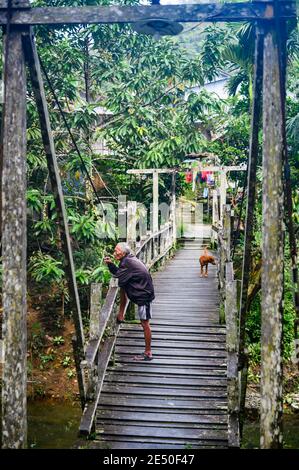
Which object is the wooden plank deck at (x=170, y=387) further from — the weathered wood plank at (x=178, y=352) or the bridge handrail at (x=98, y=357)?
the bridge handrail at (x=98, y=357)

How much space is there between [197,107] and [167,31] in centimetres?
763

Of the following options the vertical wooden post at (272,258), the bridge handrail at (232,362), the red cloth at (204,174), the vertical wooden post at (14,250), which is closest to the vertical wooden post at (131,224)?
the bridge handrail at (232,362)

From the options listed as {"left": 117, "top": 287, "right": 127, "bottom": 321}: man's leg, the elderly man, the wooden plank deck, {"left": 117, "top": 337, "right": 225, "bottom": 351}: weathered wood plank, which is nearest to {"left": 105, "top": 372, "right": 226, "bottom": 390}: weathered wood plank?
the wooden plank deck

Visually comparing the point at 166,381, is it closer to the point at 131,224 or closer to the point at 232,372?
the point at 232,372

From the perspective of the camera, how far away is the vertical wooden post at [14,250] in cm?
435

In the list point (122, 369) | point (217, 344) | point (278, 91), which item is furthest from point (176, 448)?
point (278, 91)

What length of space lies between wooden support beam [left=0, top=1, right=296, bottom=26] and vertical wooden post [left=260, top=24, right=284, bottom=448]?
0.89ft

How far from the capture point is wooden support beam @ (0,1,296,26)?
439 centimetres

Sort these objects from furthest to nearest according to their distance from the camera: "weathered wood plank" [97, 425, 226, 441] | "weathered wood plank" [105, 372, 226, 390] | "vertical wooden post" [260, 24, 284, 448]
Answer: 1. "weathered wood plank" [105, 372, 226, 390]
2. "weathered wood plank" [97, 425, 226, 441]
3. "vertical wooden post" [260, 24, 284, 448]

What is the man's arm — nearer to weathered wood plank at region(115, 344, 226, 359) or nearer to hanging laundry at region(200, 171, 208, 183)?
weathered wood plank at region(115, 344, 226, 359)

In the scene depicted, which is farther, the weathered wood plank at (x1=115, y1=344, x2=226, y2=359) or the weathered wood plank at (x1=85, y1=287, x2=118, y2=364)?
the weathered wood plank at (x1=115, y1=344, x2=226, y2=359)

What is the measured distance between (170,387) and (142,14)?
437 centimetres

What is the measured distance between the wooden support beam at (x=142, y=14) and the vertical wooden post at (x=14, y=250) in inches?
7.0
